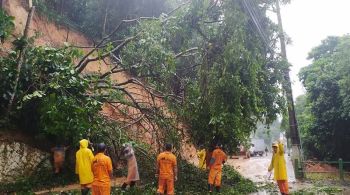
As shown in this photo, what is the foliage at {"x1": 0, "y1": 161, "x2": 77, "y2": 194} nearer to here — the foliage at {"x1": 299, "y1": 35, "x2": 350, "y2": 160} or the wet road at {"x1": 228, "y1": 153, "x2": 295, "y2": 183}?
the wet road at {"x1": 228, "y1": 153, "x2": 295, "y2": 183}

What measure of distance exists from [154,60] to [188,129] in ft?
9.25

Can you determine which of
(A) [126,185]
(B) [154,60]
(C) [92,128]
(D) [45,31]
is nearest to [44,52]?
(C) [92,128]

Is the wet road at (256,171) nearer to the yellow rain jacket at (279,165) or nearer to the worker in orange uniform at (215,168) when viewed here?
the worker in orange uniform at (215,168)

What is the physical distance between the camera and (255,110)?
10.2 meters

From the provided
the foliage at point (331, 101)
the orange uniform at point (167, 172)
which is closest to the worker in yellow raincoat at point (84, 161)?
the orange uniform at point (167, 172)

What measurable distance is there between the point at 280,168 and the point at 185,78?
4162mm

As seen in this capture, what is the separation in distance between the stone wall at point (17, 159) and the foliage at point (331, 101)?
47.6ft

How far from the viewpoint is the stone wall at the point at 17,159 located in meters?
10.9

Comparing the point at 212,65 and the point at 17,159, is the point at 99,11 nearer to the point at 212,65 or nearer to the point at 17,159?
the point at 17,159

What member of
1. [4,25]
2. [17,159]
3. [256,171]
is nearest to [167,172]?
[17,159]

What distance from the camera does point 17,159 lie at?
37.0 ft

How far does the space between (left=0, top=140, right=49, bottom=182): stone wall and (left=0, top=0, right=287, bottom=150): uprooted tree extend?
871 millimetres

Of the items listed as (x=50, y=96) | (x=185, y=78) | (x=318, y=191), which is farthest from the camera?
(x=185, y=78)

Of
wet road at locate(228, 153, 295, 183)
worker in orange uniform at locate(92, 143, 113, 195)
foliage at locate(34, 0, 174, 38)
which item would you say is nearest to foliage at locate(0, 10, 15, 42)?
worker in orange uniform at locate(92, 143, 113, 195)
